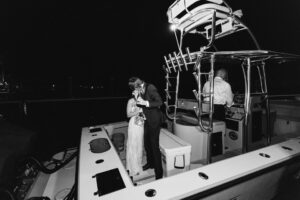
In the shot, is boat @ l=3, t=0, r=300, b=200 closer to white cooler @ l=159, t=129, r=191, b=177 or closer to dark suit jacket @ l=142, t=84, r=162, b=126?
white cooler @ l=159, t=129, r=191, b=177

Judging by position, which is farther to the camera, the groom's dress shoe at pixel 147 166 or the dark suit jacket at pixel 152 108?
the groom's dress shoe at pixel 147 166

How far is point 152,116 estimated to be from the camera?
2.22 m

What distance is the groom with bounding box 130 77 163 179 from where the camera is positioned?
7.00 feet

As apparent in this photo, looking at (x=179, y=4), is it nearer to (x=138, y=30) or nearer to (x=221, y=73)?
(x=221, y=73)

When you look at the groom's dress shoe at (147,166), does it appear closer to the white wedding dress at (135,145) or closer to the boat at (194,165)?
the boat at (194,165)

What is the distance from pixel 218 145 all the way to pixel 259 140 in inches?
43.2

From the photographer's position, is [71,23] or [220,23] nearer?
[220,23]

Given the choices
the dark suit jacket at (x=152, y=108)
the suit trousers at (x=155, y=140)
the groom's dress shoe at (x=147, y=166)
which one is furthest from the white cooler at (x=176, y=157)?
the groom's dress shoe at (x=147, y=166)

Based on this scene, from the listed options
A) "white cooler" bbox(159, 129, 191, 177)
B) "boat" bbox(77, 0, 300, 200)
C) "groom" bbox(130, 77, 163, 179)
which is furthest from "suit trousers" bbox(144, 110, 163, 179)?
"white cooler" bbox(159, 129, 191, 177)

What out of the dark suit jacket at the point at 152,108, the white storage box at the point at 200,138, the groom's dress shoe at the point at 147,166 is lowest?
the groom's dress shoe at the point at 147,166

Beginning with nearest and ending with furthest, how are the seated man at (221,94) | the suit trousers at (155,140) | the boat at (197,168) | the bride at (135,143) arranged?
the boat at (197,168) < the suit trousers at (155,140) < the bride at (135,143) < the seated man at (221,94)

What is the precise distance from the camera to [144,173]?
243 cm

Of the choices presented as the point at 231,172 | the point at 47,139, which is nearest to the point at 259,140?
the point at 231,172

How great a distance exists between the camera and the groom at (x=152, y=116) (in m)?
2.13
